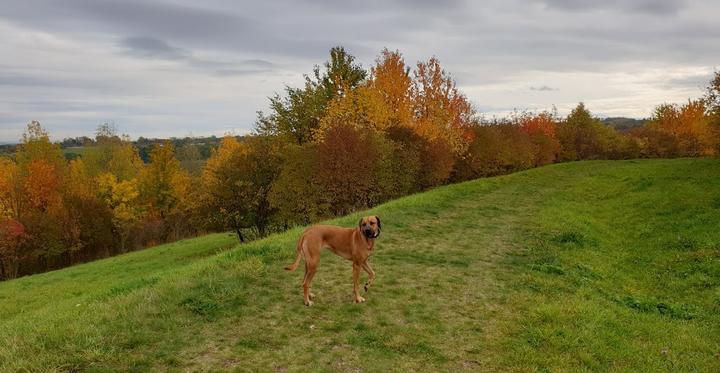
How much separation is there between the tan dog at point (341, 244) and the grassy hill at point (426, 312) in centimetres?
78

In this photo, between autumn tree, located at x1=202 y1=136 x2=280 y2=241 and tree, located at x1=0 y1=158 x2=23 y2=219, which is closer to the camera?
autumn tree, located at x1=202 y1=136 x2=280 y2=241

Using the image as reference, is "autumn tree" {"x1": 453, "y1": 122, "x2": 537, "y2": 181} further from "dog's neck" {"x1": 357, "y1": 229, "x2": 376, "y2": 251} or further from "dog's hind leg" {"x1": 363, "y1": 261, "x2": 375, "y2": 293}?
"dog's neck" {"x1": 357, "y1": 229, "x2": 376, "y2": 251}

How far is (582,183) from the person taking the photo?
38.2 m

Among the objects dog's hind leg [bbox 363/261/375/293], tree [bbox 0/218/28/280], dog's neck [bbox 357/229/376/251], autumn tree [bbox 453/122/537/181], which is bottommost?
tree [bbox 0/218/28/280]

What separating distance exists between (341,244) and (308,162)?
19.9 metres

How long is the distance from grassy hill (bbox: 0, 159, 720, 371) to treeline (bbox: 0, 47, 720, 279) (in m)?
12.4

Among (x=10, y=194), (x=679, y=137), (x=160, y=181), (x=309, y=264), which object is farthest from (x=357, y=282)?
(x=679, y=137)

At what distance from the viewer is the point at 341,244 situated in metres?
9.57

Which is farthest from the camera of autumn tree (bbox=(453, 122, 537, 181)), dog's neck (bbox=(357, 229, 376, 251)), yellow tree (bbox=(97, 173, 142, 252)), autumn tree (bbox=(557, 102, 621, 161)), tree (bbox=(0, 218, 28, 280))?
autumn tree (bbox=(557, 102, 621, 161))

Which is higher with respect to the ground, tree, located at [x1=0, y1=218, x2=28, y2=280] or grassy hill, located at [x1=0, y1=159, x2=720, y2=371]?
grassy hill, located at [x1=0, y1=159, x2=720, y2=371]

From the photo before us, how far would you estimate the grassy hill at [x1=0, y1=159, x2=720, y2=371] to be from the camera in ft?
24.1

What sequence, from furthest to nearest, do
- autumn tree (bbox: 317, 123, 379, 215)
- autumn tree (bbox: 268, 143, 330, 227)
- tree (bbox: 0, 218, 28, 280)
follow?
tree (bbox: 0, 218, 28, 280)
autumn tree (bbox: 268, 143, 330, 227)
autumn tree (bbox: 317, 123, 379, 215)

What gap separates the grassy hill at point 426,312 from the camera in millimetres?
7336

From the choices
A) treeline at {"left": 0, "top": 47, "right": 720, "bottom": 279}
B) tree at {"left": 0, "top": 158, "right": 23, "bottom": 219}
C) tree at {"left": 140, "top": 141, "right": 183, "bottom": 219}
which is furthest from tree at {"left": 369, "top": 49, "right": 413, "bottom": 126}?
tree at {"left": 0, "top": 158, "right": 23, "bottom": 219}
